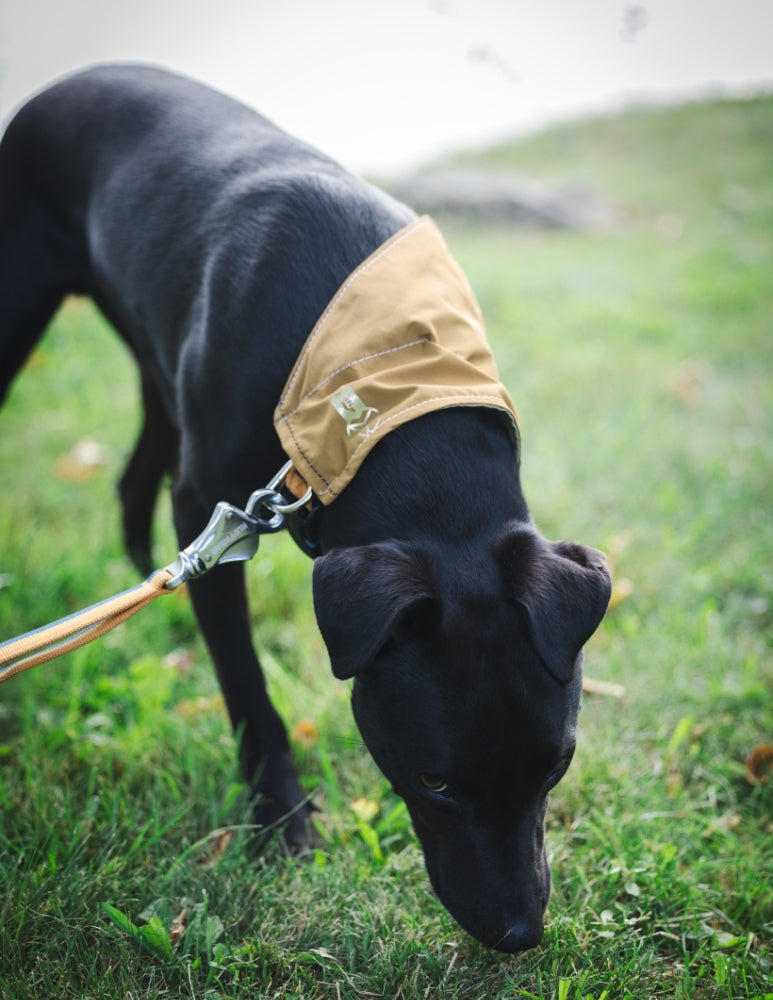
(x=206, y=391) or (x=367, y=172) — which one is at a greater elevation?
(x=206, y=391)

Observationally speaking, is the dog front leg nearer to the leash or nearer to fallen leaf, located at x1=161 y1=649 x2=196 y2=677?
the leash

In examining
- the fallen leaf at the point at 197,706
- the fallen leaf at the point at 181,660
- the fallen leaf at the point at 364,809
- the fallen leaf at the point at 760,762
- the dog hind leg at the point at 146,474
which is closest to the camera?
the fallen leaf at the point at 364,809

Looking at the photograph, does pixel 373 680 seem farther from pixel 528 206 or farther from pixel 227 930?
pixel 528 206

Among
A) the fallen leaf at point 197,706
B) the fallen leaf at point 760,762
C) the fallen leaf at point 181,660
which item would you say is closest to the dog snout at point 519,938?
the fallen leaf at point 760,762

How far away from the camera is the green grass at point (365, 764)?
1.82 metres

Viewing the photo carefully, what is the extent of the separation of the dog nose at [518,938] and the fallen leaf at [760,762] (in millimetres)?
1076

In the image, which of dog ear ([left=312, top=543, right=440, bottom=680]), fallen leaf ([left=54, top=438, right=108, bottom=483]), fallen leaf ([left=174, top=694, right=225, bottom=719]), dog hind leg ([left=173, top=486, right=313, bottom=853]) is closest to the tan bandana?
dog ear ([left=312, top=543, right=440, bottom=680])

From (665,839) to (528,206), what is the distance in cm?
940

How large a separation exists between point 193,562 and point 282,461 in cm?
35

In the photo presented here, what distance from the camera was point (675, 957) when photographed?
1.92m

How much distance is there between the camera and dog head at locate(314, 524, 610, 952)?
1579 mm

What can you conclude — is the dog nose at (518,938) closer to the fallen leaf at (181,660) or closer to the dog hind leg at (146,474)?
the fallen leaf at (181,660)

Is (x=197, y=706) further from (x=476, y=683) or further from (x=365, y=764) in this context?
(x=476, y=683)

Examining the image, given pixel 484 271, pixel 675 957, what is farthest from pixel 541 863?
pixel 484 271
